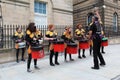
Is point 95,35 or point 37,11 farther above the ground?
point 37,11

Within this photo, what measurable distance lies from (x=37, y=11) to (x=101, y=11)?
894 cm

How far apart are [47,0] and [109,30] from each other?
8.14 metres

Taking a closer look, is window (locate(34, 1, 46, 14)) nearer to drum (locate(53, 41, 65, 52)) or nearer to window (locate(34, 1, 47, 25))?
window (locate(34, 1, 47, 25))

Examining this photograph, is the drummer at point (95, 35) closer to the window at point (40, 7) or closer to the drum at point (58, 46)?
the drum at point (58, 46)

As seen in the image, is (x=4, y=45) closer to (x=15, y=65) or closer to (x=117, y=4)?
(x=15, y=65)

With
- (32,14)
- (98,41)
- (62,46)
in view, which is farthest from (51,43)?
(32,14)

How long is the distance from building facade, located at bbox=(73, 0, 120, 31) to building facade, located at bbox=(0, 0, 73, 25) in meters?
3.93

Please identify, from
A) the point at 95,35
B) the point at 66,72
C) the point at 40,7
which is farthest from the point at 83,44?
the point at 40,7

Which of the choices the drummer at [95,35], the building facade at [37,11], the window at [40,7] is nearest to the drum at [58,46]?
the drummer at [95,35]

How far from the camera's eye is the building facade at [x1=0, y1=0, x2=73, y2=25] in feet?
55.0

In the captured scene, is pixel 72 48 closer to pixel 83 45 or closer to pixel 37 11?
pixel 83 45

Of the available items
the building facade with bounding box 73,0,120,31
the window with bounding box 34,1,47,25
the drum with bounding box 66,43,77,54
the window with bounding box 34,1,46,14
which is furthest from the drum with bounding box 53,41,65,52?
the building facade with bounding box 73,0,120,31

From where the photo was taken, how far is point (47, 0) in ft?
66.0

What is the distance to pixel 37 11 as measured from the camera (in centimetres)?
1925
